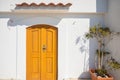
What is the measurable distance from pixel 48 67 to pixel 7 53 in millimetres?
2398

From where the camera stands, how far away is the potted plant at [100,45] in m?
11.8

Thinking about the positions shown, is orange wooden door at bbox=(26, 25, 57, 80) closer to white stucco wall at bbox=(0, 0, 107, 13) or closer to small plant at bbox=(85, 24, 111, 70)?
white stucco wall at bbox=(0, 0, 107, 13)

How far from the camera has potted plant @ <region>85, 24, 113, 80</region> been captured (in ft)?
38.5

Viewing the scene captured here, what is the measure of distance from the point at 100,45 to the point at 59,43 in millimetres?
2249

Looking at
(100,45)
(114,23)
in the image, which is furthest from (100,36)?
(114,23)

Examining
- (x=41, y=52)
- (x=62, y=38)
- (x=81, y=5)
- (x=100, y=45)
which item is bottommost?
(x=41, y=52)

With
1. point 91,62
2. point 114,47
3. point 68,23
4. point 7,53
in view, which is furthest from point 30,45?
point 114,47

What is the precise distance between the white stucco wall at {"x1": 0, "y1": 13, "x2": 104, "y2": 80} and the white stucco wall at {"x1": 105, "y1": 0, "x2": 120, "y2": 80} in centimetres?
96

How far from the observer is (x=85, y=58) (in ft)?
42.0

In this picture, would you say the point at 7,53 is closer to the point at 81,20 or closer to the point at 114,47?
the point at 81,20

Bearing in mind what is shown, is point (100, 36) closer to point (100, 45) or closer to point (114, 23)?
point (100, 45)

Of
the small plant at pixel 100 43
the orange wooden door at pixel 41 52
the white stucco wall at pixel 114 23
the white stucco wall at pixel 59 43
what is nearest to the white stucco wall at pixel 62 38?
the white stucco wall at pixel 59 43

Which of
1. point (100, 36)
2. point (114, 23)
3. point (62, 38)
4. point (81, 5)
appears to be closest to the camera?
point (114, 23)

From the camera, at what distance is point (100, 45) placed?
492 inches
